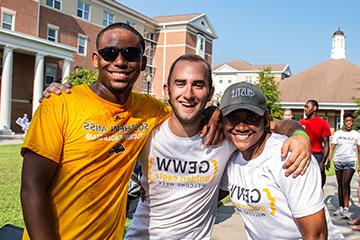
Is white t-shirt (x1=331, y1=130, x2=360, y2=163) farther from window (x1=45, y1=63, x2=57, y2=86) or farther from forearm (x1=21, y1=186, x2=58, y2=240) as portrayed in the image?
window (x1=45, y1=63, x2=57, y2=86)

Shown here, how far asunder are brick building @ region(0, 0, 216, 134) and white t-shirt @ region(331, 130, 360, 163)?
1324 centimetres

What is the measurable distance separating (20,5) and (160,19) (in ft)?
71.3

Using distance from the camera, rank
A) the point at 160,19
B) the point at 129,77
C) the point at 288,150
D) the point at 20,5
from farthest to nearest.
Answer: the point at 160,19
the point at 20,5
the point at 129,77
the point at 288,150

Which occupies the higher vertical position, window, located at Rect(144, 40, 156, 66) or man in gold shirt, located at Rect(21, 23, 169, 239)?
window, located at Rect(144, 40, 156, 66)

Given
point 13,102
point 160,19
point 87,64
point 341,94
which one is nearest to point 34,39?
point 13,102

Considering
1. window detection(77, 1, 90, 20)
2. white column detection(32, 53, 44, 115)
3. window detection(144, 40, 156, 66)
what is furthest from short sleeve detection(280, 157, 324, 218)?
window detection(144, 40, 156, 66)

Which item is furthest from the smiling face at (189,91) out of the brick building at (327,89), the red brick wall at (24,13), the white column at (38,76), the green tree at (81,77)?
the brick building at (327,89)

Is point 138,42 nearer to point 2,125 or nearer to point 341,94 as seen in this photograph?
point 2,125

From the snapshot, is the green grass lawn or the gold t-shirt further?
the green grass lawn

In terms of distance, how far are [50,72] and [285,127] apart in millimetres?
28667

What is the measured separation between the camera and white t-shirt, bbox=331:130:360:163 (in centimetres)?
778

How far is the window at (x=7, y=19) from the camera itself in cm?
2521

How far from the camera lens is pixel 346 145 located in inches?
315

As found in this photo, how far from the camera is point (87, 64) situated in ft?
109
